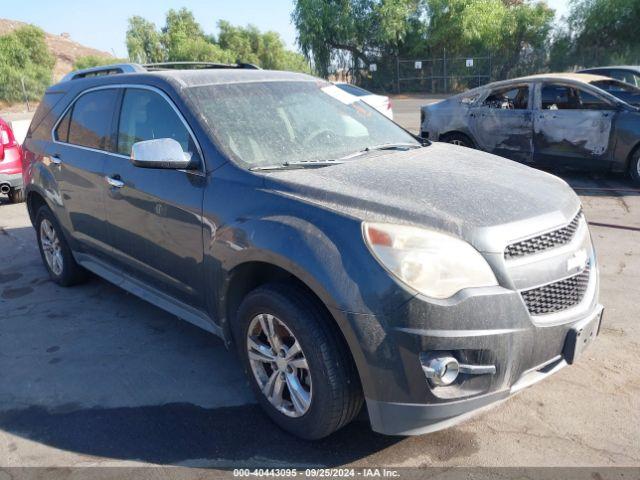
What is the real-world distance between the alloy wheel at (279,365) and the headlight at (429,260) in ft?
2.09

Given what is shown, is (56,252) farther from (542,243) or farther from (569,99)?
(569,99)

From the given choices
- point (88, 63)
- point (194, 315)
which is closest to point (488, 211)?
point (194, 315)

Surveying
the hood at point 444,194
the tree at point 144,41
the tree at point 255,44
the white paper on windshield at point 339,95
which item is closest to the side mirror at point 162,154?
the hood at point 444,194

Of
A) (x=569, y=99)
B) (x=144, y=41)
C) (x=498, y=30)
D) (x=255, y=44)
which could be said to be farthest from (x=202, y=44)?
(x=569, y=99)

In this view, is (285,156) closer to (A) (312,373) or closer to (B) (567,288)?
(A) (312,373)

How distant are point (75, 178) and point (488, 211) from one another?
3247mm

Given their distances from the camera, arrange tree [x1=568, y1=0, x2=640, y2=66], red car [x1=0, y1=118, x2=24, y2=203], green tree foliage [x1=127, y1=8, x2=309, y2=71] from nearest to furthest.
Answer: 1. red car [x1=0, y1=118, x2=24, y2=203]
2. tree [x1=568, y1=0, x2=640, y2=66]
3. green tree foliage [x1=127, y1=8, x2=309, y2=71]

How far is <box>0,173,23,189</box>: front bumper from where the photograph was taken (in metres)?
8.59

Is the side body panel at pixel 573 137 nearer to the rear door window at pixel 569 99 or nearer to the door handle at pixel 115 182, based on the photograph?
the rear door window at pixel 569 99

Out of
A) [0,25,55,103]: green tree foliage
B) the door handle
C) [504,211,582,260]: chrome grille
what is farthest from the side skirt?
[0,25,55,103]: green tree foliage

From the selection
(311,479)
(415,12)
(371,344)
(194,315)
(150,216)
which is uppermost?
(415,12)

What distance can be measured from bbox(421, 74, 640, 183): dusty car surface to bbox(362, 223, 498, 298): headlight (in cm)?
657

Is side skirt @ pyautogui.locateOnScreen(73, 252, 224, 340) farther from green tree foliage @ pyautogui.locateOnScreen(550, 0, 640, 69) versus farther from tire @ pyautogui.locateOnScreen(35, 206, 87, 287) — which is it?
green tree foliage @ pyautogui.locateOnScreen(550, 0, 640, 69)

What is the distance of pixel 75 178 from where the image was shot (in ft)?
15.0
